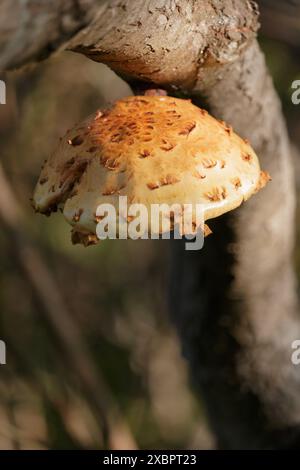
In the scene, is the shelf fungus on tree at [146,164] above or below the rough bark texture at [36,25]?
below

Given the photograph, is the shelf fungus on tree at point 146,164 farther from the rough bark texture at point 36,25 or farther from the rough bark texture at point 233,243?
the rough bark texture at point 36,25

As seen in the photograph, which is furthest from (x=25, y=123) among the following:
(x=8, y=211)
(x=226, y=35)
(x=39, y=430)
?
(x=226, y=35)

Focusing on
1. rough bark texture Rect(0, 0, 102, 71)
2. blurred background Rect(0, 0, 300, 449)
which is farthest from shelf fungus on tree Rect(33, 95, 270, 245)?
blurred background Rect(0, 0, 300, 449)

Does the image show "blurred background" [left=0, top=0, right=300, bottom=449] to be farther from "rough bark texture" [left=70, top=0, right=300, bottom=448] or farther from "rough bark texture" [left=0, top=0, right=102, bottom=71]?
"rough bark texture" [left=0, top=0, right=102, bottom=71]

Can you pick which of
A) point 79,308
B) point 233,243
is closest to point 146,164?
point 233,243

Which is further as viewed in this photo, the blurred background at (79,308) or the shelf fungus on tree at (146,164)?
the blurred background at (79,308)

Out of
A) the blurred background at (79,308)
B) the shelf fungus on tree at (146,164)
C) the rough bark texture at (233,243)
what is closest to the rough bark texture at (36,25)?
the rough bark texture at (233,243)

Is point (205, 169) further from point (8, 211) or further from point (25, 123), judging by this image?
point (25, 123)
